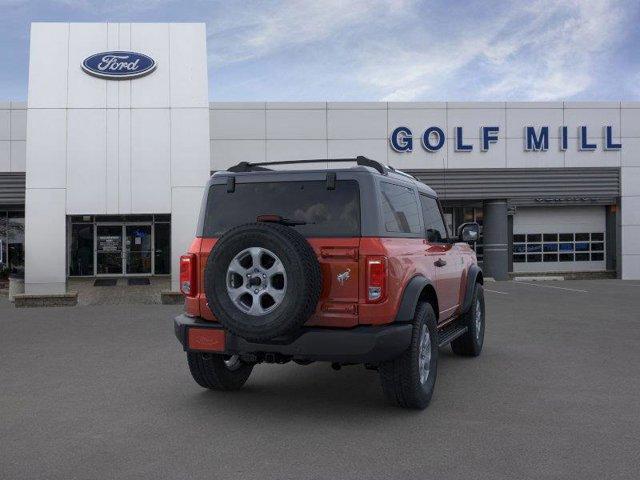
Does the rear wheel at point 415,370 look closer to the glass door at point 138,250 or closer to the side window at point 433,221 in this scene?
the side window at point 433,221

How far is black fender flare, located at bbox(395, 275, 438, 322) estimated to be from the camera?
16.7 feet

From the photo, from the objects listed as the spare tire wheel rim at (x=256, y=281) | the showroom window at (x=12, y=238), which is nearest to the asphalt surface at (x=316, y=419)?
the spare tire wheel rim at (x=256, y=281)

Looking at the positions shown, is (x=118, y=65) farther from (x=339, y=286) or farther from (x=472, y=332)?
(x=339, y=286)

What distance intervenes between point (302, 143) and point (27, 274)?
36.2ft

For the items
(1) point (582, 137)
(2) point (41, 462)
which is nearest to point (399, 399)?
(2) point (41, 462)

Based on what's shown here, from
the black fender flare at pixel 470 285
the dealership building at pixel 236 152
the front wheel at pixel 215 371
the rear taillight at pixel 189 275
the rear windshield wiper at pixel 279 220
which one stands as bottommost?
the front wheel at pixel 215 371

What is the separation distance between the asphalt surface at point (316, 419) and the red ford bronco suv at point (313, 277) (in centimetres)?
51

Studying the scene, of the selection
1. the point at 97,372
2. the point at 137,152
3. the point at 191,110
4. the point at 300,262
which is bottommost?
the point at 97,372

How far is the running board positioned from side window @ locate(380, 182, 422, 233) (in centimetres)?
112

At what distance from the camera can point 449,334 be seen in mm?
6781

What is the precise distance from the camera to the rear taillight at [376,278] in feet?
16.1

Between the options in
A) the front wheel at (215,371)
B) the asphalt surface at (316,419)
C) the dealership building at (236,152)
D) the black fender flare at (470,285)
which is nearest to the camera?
the asphalt surface at (316,419)

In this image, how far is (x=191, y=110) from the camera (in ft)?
59.4

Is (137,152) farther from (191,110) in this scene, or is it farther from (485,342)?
(485,342)
